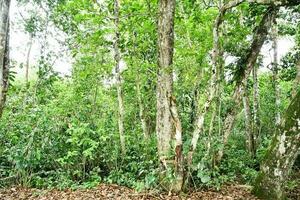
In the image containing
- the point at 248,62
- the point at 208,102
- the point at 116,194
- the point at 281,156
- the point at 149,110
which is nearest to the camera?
the point at 281,156

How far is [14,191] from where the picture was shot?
7.98m

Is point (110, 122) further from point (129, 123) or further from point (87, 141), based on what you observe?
point (129, 123)

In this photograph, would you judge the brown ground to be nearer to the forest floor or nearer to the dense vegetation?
the forest floor

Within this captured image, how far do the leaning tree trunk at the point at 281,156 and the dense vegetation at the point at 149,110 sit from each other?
19mm

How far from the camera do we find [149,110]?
1312 cm

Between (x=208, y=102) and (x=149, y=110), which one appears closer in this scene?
(x=208, y=102)

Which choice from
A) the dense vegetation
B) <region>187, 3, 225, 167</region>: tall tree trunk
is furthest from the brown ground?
<region>187, 3, 225, 167</region>: tall tree trunk

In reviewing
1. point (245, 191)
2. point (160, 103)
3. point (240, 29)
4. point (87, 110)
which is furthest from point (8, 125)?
point (240, 29)

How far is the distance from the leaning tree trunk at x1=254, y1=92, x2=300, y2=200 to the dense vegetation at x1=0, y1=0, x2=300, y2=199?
0.06ft

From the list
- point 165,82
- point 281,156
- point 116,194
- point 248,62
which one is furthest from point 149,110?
point 281,156

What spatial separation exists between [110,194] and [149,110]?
5.93 meters

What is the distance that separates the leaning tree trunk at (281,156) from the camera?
6.97 meters

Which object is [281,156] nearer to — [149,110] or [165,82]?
[165,82]

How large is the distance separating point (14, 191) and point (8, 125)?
2270mm
